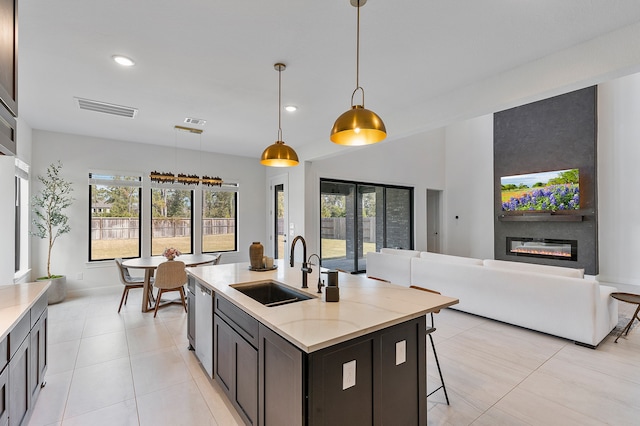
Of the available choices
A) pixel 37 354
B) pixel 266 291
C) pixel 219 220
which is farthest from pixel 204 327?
pixel 219 220

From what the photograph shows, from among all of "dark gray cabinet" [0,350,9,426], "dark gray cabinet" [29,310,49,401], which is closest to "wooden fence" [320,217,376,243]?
"dark gray cabinet" [29,310,49,401]

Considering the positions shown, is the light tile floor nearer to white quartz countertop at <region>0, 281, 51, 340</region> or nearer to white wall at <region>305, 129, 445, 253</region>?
white quartz countertop at <region>0, 281, 51, 340</region>

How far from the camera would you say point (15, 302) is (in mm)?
1966

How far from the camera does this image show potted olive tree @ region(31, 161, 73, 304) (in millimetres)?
4691

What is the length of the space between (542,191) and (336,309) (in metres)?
6.59

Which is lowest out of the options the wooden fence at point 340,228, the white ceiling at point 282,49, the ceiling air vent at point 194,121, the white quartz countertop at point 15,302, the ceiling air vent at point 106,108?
the white quartz countertop at point 15,302

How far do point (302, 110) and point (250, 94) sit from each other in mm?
783

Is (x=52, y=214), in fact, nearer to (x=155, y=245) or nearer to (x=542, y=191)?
(x=155, y=245)

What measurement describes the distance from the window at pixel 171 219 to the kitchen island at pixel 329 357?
4382 millimetres

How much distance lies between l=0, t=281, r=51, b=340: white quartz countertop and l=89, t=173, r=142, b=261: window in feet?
11.1

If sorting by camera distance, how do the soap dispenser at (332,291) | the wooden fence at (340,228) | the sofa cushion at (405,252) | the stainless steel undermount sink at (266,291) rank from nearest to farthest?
the soap dispenser at (332,291), the stainless steel undermount sink at (266,291), the sofa cushion at (405,252), the wooden fence at (340,228)

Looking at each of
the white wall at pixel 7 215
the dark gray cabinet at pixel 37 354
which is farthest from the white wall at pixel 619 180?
the white wall at pixel 7 215

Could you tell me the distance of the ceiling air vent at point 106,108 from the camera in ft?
12.0

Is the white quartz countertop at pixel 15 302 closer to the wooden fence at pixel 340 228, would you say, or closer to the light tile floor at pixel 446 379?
the light tile floor at pixel 446 379
